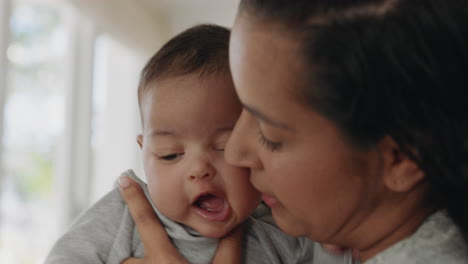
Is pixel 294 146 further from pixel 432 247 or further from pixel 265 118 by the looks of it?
pixel 432 247

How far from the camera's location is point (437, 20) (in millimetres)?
656

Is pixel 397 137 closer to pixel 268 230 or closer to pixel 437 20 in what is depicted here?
pixel 437 20

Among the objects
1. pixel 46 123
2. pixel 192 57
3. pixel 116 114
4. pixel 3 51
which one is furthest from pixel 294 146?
pixel 116 114

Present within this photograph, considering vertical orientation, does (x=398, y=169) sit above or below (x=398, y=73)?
below

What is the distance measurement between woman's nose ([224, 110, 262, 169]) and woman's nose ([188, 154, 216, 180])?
162 millimetres

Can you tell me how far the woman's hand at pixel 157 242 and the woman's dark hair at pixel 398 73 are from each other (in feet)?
1.61

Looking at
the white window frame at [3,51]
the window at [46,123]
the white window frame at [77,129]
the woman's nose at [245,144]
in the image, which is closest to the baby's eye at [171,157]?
the woman's nose at [245,144]

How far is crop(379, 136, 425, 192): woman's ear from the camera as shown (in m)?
0.73

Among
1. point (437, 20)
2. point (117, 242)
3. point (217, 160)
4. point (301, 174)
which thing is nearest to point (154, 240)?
point (117, 242)

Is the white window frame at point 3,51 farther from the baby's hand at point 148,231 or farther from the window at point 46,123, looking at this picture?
the baby's hand at point 148,231

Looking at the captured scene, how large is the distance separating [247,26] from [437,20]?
0.27 m

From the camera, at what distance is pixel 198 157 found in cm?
105

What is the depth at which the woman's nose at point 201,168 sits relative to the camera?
3.39 feet

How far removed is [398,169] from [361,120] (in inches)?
4.0
